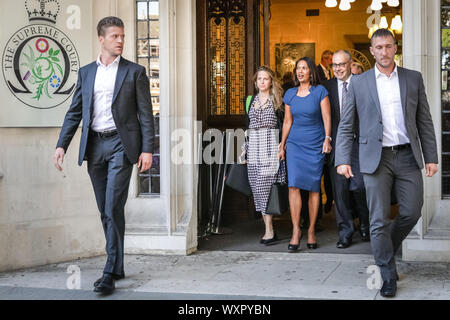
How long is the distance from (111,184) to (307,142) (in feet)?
8.13

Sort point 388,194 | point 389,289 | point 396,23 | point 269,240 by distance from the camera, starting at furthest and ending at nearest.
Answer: point 396,23 → point 269,240 → point 388,194 → point 389,289

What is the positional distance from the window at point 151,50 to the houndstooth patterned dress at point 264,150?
1.10 m

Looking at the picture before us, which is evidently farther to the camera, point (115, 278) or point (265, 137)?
point (265, 137)

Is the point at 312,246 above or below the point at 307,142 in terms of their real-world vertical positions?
below

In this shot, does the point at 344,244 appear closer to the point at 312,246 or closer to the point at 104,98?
the point at 312,246

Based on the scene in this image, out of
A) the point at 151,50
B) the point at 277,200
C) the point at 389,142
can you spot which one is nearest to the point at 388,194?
the point at 389,142

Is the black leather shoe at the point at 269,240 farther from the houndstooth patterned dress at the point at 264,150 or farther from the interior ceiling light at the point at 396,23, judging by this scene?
the interior ceiling light at the point at 396,23

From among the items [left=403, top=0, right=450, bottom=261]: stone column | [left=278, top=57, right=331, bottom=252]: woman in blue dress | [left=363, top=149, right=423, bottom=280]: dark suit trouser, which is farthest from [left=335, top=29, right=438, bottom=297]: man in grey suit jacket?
[left=278, top=57, right=331, bottom=252]: woman in blue dress

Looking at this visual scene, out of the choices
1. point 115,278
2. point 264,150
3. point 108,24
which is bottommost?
point 115,278

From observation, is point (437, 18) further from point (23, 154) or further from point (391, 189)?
point (23, 154)

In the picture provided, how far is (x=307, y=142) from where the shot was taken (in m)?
7.20

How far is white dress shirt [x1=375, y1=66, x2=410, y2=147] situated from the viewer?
520cm

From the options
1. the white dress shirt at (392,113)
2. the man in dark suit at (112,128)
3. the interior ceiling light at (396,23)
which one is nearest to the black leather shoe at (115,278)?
the man in dark suit at (112,128)

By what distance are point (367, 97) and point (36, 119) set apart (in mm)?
3253
